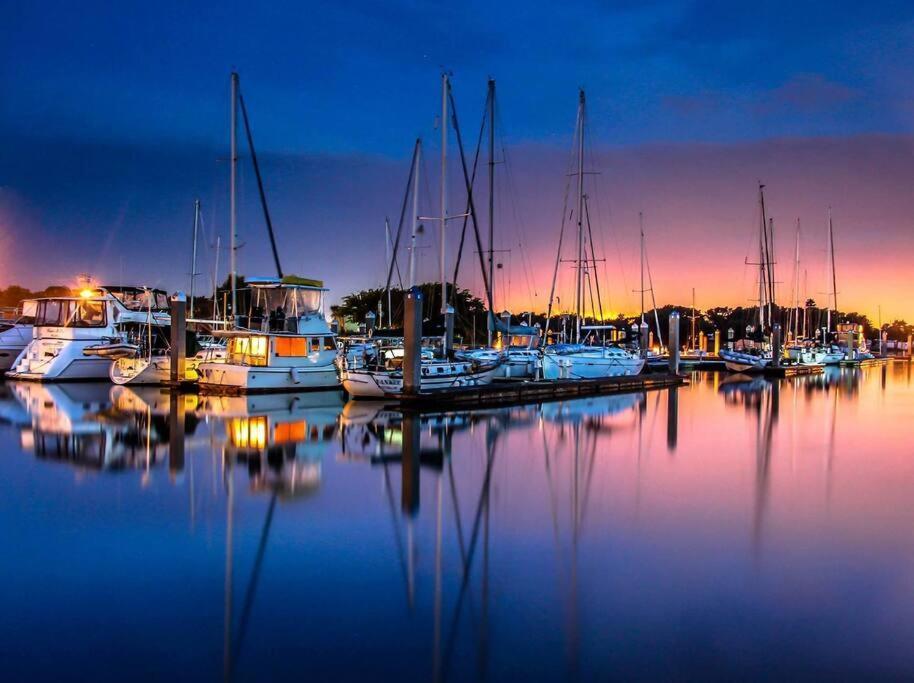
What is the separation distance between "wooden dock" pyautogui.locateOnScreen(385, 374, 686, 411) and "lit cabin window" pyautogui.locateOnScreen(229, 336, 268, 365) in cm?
578

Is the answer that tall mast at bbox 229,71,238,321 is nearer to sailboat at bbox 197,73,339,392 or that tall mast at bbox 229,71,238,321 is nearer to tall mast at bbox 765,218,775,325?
sailboat at bbox 197,73,339,392

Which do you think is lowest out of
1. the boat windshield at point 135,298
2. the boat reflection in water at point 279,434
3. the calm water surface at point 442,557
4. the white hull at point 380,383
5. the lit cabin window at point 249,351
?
the calm water surface at point 442,557

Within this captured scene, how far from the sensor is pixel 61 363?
35844mm

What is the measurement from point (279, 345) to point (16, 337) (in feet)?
64.9

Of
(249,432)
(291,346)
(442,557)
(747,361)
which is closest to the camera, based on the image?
(442,557)

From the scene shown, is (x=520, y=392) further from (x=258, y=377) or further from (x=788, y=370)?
(x=788, y=370)

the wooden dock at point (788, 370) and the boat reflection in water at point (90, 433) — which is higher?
the boat reflection in water at point (90, 433)

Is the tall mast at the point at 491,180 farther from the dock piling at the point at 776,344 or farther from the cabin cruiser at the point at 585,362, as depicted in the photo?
the dock piling at the point at 776,344

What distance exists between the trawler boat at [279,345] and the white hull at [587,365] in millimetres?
11491

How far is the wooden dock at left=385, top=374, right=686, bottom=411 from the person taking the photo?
2503cm

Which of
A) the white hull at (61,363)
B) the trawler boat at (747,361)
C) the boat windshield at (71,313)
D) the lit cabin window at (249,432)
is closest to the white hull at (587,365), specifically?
the lit cabin window at (249,432)

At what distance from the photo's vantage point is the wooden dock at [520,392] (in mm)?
25031

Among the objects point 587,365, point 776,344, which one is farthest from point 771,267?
point 587,365

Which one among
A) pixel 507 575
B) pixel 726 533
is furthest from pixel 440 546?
pixel 726 533
